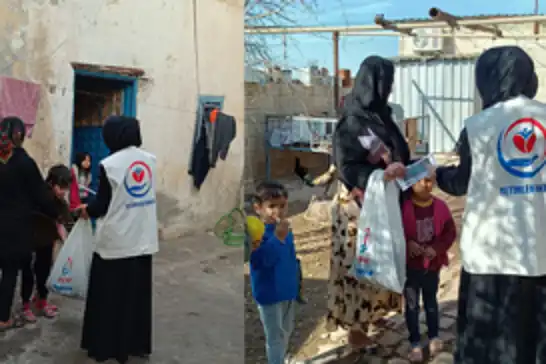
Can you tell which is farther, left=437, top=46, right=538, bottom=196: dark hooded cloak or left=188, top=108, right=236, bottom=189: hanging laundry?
left=188, top=108, right=236, bottom=189: hanging laundry

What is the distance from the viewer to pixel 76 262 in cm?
259

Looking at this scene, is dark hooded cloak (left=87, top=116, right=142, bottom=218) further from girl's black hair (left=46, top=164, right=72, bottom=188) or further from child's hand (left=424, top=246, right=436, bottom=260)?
child's hand (left=424, top=246, right=436, bottom=260)

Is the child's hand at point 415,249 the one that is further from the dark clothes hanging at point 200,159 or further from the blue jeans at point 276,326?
the dark clothes hanging at point 200,159

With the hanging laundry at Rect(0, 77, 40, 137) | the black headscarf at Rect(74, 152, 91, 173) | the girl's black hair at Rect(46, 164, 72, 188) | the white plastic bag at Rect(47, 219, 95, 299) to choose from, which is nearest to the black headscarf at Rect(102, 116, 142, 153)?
the white plastic bag at Rect(47, 219, 95, 299)

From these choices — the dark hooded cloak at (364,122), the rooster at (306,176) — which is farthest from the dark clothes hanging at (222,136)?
the dark hooded cloak at (364,122)

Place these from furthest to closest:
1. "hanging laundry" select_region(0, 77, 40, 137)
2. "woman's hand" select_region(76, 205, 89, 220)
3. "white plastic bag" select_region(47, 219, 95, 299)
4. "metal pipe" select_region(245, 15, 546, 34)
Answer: "hanging laundry" select_region(0, 77, 40, 137), "metal pipe" select_region(245, 15, 546, 34), "white plastic bag" select_region(47, 219, 95, 299), "woman's hand" select_region(76, 205, 89, 220)

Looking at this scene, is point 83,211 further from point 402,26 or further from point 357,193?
point 402,26

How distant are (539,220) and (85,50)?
3427 millimetres

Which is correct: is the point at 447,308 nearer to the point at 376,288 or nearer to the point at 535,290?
the point at 376,288

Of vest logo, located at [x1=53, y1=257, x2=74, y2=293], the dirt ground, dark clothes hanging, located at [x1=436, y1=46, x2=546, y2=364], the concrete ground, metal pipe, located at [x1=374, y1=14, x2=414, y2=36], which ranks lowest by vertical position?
the concrete ground

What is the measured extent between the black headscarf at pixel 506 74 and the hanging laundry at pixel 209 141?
128 inches

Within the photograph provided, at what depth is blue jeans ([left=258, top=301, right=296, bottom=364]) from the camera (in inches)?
75.4

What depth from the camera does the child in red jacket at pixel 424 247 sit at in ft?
6.44

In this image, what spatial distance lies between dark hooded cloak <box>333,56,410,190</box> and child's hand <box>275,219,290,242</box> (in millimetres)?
257
